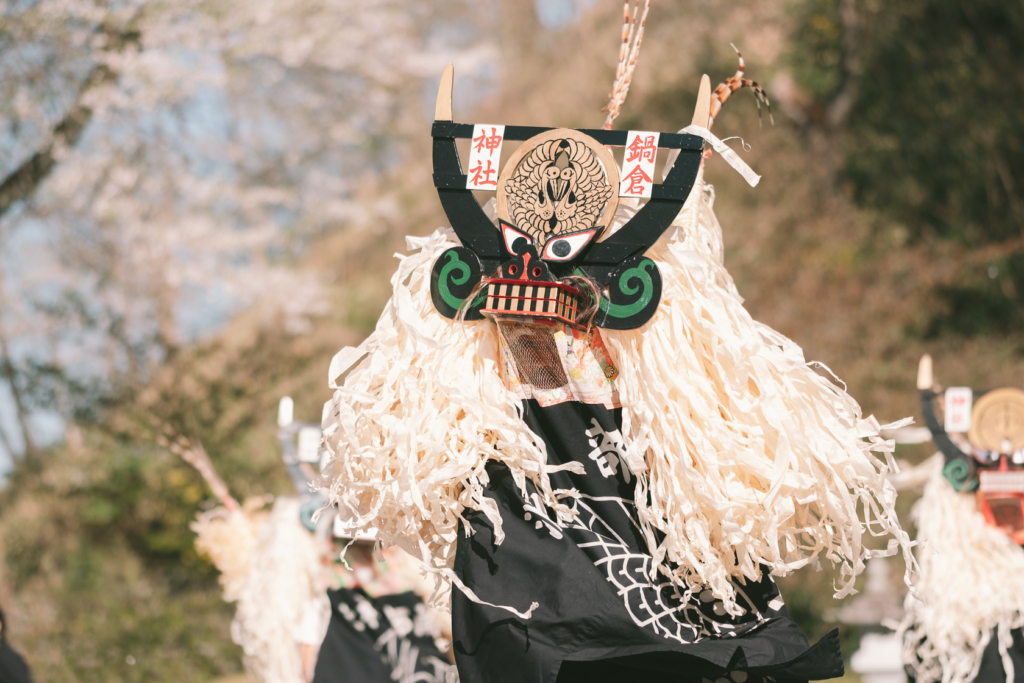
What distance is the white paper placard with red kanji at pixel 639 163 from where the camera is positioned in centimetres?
181

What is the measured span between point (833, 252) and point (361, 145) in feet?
18.6

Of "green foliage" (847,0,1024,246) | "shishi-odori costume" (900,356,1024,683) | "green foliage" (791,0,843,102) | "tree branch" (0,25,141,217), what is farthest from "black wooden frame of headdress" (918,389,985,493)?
"green foliage" (791,0,843,102)

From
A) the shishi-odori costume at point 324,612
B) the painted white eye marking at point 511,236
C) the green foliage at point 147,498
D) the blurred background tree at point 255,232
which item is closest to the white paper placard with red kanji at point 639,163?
the painted white eye marking at point 511,236

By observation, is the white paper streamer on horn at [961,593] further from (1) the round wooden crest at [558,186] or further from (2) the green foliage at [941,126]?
(2) the green foliage at [941,126]

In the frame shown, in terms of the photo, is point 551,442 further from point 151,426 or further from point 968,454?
point 151,426

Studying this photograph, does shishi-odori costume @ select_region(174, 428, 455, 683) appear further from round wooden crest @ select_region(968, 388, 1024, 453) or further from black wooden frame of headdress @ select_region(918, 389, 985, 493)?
round wooden crest @ select_region(968, 388, 1024, 453)

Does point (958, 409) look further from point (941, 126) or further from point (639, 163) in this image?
point (941, 126)

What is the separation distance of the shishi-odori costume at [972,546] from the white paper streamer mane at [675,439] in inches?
71.3

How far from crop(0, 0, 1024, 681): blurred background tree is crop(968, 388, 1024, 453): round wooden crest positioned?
321 centimetres

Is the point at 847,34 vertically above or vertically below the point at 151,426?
above

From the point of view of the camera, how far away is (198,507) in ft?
26.5

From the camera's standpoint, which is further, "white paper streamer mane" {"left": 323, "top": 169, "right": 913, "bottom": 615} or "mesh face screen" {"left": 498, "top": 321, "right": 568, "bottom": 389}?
"mesh face screen" {"left": 498, "top": 321, "right": 568, "bottom": 389}

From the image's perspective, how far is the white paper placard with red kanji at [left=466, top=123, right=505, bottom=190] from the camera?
1.88 m

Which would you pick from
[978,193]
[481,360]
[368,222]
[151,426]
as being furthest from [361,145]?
[481,360]
